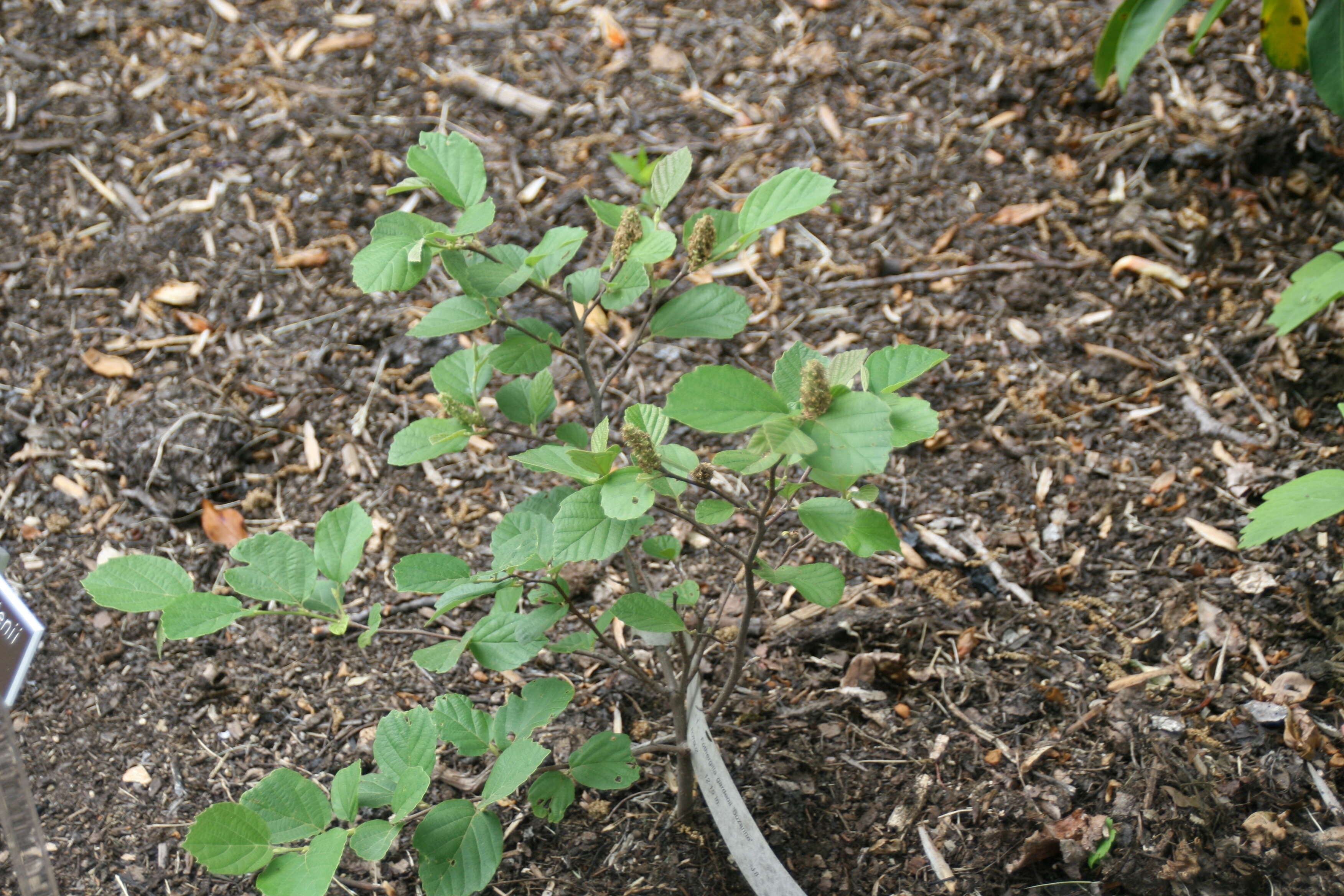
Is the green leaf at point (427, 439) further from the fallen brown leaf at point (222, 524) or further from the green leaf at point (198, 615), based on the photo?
the fallen brown leaf at point (222, 524)

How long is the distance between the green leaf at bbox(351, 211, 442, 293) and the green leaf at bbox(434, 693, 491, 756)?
559mm

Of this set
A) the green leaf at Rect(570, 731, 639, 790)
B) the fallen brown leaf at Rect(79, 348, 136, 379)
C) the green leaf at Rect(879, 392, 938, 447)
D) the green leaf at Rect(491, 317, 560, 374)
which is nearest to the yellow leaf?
the green leaf at Rect(879, 392, 938, 447)

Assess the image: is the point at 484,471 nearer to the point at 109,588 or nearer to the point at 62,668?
the point at 62,668

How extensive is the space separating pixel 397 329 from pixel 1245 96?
249 centimetres

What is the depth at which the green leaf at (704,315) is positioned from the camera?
1325 millimetres

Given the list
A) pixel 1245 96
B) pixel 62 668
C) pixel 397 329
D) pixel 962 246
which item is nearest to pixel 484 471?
pixel 397 329

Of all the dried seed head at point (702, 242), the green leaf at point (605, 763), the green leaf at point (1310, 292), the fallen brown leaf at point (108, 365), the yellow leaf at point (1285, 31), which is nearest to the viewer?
the dried seed head at point (702, 242)

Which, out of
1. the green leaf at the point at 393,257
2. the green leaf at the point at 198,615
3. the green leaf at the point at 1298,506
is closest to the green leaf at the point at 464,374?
the green leaf at the point at 393,257

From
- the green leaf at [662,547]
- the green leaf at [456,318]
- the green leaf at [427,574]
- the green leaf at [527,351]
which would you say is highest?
the green leaf at [456,318]

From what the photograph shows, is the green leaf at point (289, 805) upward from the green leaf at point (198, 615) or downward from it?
downward

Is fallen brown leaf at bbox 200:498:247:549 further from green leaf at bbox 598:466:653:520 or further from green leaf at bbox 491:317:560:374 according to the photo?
green leaf at bbox 598:466:653:520

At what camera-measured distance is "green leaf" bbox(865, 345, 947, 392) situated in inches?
43.1

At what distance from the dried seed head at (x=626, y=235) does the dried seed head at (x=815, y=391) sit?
0.34m

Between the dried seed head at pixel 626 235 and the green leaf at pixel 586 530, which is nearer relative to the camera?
the green leaf at pixel 586 530
